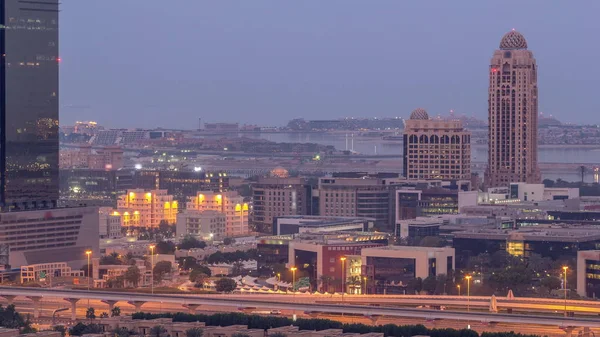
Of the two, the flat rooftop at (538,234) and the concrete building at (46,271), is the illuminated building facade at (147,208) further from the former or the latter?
the concrete building at (46,271)

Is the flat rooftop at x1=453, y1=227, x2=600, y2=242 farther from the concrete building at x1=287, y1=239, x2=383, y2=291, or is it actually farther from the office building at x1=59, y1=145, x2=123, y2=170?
the office building at x1=59, y1=145, x2=123, y2=170

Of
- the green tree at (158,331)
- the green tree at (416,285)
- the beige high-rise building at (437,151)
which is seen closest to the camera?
the green tree at (158,331)

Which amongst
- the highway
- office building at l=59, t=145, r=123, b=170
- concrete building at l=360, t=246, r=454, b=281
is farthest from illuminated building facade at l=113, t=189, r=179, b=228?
office building at l=59, t=145, r=123, b=170

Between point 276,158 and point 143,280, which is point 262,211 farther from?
point 276,158

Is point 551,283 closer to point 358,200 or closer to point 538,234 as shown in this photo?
point 538,234

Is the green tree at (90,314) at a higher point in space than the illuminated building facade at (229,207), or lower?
lower

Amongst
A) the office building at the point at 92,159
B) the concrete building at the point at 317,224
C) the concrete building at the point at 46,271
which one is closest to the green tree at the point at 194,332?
the concrete building at the point at 46,271

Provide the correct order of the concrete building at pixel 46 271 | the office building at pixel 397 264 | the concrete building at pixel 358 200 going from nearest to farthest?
the office building at pixel 397 264
the concrete building at pixel 46 271
the concrete building at pixel 358 200

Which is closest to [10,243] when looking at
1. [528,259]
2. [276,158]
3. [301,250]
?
[301,250]
